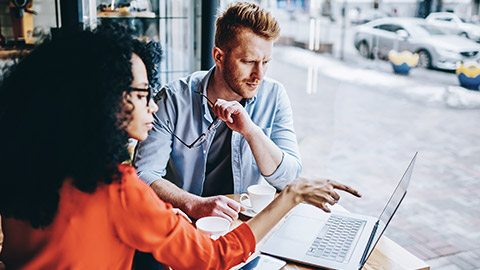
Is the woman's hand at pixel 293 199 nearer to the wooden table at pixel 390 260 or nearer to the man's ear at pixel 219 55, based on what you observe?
the wooden table at pixel 390 260

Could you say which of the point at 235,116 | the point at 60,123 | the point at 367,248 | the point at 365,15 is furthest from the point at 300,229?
the point at 365,15

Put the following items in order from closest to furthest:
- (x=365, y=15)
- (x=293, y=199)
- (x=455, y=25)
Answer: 1. (x=293, y=199)
2. (x=455, y=25)
3. (x=365, y=15)

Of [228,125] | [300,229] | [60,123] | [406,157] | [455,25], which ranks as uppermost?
[455,25]

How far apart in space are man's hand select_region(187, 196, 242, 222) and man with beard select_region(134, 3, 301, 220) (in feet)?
0.71

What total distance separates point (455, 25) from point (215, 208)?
3776 millimetres

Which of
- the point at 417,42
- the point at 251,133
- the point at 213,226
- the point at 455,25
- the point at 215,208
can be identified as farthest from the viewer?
the point at 417,42

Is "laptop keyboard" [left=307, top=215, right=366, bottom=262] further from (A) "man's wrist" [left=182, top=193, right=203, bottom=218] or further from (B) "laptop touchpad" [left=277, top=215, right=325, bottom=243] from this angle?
(A) "man's wrist" [left=182, top=193, right=203, bottom=218]

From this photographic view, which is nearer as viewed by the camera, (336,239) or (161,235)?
(161,235)

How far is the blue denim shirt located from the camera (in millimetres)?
1727

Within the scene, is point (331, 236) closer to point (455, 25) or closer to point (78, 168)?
point (78, 168)

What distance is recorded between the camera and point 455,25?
425 centimetres

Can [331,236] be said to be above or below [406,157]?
above

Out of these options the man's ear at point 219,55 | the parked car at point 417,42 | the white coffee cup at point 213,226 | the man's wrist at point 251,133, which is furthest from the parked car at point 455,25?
the white coffee cup at point 213,226

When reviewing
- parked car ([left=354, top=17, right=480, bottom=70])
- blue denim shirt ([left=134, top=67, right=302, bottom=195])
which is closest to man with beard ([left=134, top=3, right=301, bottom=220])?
blue denim shirt ([left=134, top=67, right=302, bottom=195])
